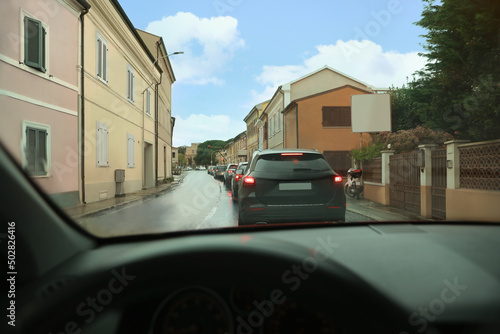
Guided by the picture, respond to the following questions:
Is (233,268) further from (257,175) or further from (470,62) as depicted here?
(470,62)

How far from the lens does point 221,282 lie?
1398 mm

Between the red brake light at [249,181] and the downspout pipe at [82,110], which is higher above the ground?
the downspout pipe at [82,110]

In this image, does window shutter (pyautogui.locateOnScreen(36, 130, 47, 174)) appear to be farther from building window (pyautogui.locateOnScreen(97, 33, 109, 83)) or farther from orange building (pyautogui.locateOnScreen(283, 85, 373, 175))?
orange building (pyautogui.locateOnScreen(283, 85, 373, 175))

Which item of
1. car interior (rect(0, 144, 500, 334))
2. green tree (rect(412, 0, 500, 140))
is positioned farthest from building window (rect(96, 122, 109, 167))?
green tree (rect(412, 0, 500, 140))

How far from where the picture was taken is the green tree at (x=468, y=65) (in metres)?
6.96

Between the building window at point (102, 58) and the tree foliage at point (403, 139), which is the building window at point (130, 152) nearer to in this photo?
the building window at point (102, 58)

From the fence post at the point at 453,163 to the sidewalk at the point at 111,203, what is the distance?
3545 mm

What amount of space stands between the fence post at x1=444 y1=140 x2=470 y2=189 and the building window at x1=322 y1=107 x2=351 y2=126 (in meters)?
17.2

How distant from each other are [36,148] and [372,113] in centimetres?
527

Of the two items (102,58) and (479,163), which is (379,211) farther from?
(479,163)

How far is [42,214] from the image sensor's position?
1266mm

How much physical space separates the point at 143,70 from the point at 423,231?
2419mm

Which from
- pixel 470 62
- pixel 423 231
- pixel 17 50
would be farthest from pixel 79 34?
pixel 470 62

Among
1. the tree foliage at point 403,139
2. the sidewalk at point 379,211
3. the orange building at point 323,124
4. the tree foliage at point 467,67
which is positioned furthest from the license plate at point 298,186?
the orange building at point 323,124
